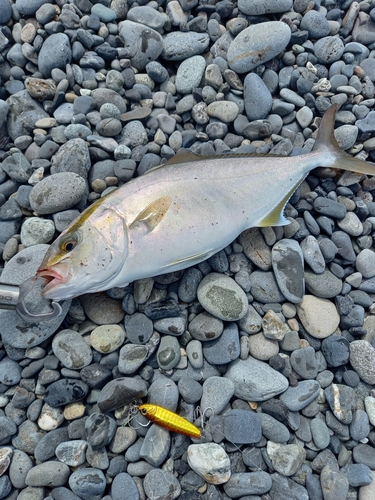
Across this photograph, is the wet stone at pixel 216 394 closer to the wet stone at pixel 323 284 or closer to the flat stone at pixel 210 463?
the flat stone at pixel 210 463

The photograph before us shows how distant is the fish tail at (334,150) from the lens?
3.28m

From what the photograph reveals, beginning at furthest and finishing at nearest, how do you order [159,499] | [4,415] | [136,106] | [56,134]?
[136,106]
[56,134]
[4,415]
[159,499]

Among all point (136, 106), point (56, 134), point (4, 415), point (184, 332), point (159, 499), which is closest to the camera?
point (159, 499)

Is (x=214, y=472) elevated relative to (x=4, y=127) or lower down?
lower down

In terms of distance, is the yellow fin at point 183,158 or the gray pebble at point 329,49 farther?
the gray pebble at point 329,49

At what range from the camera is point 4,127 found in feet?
11.5

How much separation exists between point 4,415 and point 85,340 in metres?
0.93

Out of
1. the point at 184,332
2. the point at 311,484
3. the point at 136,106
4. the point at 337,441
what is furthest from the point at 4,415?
the point at 136,106

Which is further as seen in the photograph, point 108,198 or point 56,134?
point 56,134

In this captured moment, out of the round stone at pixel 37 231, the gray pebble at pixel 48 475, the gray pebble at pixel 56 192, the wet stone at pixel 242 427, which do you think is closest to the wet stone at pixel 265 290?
the wet stone at pixel 242 427

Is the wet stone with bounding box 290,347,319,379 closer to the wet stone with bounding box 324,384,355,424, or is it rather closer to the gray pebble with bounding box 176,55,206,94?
the wet stone with bounding box 324,384,355,424

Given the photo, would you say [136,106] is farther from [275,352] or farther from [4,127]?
[275,352]

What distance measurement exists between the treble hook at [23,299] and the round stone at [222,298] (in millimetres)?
1274

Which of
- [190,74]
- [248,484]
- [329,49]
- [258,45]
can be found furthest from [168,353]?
[329,49]
